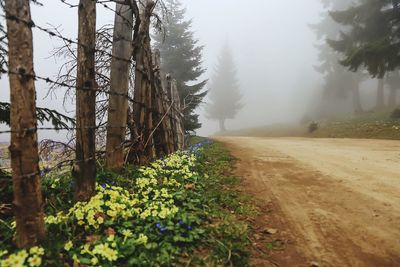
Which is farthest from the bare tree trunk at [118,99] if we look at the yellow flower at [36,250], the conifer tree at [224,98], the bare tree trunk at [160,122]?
the conifer tree at [224,98]

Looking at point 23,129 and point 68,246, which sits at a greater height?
point 23,129

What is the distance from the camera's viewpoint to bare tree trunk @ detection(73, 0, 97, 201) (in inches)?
137

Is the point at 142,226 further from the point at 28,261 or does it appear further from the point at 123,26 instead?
the point at 123,26

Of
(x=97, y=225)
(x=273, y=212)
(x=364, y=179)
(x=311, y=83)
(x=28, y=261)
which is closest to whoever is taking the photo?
(x=28, y=261)

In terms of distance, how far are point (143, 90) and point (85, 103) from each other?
2.72 meters

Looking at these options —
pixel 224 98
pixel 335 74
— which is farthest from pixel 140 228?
pixel 224 98

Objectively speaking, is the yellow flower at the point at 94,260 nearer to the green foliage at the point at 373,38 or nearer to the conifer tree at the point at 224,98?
the green foliage at the point at 373,38

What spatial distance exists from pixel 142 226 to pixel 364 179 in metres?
4.47

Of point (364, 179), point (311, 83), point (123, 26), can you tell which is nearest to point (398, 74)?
point (364, 179)

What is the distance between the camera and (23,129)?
251 centimetres

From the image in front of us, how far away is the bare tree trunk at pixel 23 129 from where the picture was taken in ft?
8.06

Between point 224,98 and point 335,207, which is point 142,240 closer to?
point 335,207

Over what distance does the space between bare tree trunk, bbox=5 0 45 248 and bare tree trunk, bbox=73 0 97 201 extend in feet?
2.92

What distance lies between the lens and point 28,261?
2.39 meters
